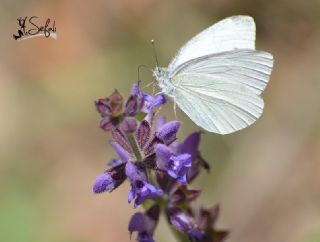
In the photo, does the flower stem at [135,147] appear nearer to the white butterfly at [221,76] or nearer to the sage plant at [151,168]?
the sage plant at [151,168]

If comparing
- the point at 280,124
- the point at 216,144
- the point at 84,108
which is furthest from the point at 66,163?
the point at 280,124

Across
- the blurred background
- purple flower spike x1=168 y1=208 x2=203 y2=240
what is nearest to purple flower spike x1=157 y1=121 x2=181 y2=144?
purple flower spike x1=168 y1=208 x2=203 y2=240

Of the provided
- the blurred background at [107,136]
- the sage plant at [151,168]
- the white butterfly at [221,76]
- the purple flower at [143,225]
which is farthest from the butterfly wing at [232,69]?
the blurred background at [107,136]

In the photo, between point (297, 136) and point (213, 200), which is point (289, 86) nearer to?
point (297, 136)

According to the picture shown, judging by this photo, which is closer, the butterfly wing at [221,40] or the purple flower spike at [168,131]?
the purple flower spike at [168,131]

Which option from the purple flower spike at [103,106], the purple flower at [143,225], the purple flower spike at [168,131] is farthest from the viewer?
the purple flower at [143,225]

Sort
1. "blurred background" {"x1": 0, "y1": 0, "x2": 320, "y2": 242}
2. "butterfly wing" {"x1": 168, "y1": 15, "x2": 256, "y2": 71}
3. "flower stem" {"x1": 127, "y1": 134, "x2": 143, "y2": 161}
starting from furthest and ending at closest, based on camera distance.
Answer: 1. "blurred background" {"x1": 0, "y1": 0, "x2": 320, "y2": 242}
2. "butterfly wing" {"x1": 168, "y1": 15, "x2": 256, "y2": 71}
3. "flower stem" {"x1": 127, "y1": 134, "x2": 143, "y2": 161}

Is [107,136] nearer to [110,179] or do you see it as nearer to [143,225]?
[143,225]

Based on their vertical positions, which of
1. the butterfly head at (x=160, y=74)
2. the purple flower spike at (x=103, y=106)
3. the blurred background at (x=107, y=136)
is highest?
the purple flower spike at (x=103, y=106)

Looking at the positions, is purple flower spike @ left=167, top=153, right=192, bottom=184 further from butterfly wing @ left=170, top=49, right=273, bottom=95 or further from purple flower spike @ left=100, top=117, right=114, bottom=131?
butterfly wing @ left=170, top=49, right=273, bottom=95
